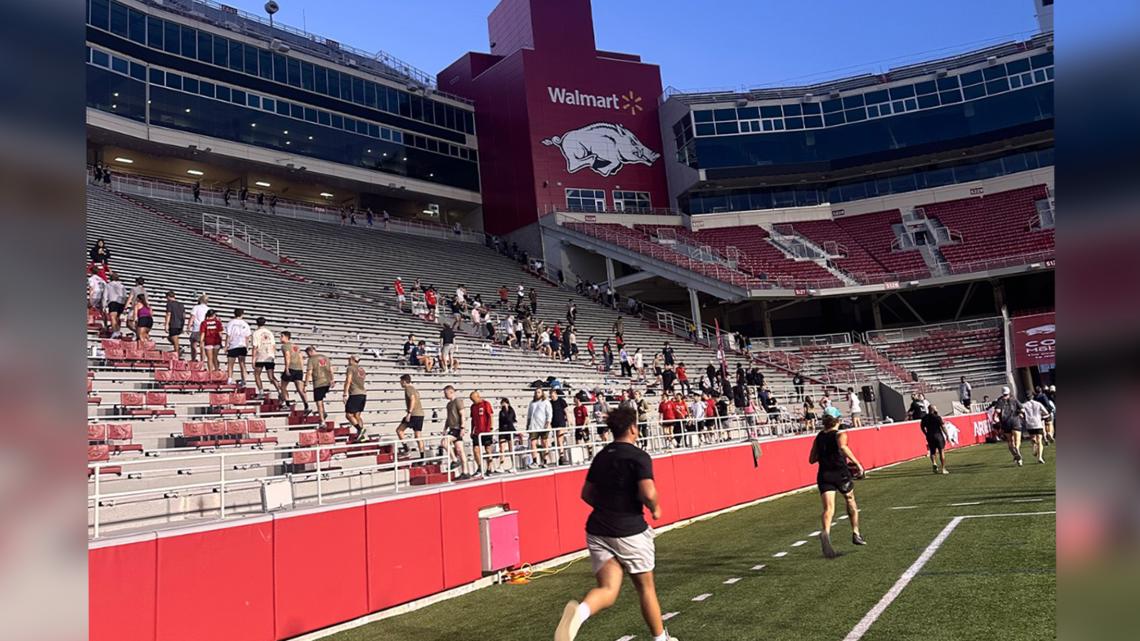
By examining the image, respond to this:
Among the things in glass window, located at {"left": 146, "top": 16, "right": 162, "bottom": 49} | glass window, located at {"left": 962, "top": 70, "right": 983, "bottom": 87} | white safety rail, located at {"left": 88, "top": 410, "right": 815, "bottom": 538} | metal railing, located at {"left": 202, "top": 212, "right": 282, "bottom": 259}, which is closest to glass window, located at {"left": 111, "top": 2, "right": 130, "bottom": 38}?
glass window, located at {"left": 146, "top": 16, "right": 162, "bottom": 49}

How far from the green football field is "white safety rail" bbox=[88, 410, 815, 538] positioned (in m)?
2.07

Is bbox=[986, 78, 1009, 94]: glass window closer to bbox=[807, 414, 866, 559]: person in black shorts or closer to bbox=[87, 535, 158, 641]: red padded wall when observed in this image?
bbox=[807, 414, 866, 559]: person in black shorts

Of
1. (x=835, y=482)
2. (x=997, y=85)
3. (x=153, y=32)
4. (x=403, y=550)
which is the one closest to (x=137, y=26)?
(x=153, y=32)

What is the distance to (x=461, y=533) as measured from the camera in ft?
33.2

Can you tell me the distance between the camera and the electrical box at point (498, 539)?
1027 centimetres

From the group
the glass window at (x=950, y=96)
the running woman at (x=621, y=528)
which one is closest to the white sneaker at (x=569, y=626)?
the running woman at (x=621, y=528)

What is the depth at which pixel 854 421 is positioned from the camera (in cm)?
2455

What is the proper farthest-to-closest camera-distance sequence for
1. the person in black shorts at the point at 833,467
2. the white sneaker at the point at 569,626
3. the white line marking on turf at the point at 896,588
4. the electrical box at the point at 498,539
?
the electrical box at the point at 498,539 < the person in black shorts at the point at 833,467 < the white line marking on turf at the point at 896,588 < the white sneaker at the point at 569,626

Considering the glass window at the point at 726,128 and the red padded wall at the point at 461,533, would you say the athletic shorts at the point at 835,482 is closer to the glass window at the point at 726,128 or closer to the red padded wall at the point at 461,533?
the red padded wall at the point at 461,533

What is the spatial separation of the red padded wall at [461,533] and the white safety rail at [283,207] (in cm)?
2964
